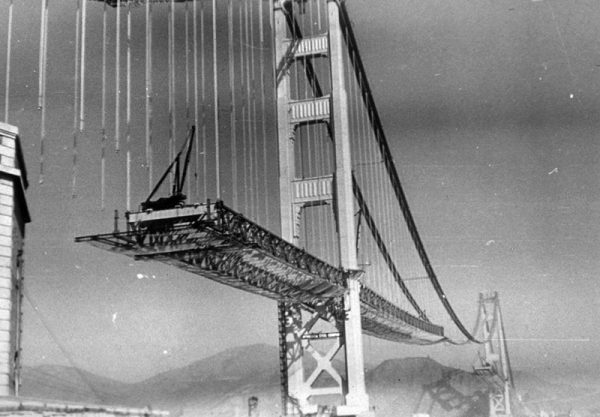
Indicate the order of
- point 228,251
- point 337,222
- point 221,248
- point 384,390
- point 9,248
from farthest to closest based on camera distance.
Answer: point 384,390 < point 337,222 < point 228,251 < point 9,248 < point 221,248

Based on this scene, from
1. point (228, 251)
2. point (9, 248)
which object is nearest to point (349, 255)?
point (228, 251)

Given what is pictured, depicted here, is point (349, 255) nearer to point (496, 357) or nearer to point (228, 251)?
point (228, 251)

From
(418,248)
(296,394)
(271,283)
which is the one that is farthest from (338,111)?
(418,248)

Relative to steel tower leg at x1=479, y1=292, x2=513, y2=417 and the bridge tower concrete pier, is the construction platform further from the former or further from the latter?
steel tower leg at x1=479, y1=292, x2=513, y2=417

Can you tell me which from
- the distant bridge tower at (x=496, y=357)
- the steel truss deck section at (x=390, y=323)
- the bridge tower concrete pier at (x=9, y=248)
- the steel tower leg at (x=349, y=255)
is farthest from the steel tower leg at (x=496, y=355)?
the bridge tower concrete pier at (x=9, y=248)

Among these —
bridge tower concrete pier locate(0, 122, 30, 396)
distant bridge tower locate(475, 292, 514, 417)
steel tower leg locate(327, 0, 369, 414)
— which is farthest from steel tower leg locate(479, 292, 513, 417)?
bridge tower concrete pier locate(0, 122, 30, 396)
